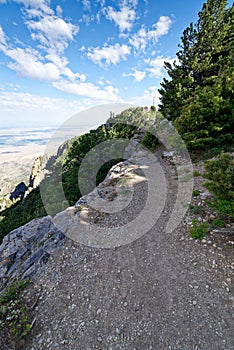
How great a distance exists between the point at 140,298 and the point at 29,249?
17.7 feet

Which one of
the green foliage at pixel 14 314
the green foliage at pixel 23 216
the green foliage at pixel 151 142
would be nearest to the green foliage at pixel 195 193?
the green foliage at pixel 14 314

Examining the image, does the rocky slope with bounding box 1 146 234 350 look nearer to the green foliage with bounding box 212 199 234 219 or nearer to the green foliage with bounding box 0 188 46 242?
the green foliage with bounding box 212 199 234 219

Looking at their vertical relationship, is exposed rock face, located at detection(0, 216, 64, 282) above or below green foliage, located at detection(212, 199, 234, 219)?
below

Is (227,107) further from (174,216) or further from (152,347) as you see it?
(152,347)

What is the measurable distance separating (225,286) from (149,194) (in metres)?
4.28

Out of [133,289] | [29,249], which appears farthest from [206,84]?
[29,249]

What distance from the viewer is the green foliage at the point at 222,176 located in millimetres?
3867

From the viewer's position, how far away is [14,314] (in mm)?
4297

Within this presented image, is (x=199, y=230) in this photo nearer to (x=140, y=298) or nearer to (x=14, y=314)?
(x=140, y=298)

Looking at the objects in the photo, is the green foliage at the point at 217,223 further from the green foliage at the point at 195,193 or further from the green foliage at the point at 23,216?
the green foliage at the point at 23,216

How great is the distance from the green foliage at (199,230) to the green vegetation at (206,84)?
5254 millimetres

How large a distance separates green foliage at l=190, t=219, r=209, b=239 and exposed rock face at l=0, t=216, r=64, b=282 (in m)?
4.62

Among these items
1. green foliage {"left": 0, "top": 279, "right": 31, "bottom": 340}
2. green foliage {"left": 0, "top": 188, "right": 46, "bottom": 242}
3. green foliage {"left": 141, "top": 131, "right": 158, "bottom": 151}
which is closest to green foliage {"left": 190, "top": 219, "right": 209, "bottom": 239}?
green foliage {"left": 0, "top": 279, "right": 31, "bottom": 340}

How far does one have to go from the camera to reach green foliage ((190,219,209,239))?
4875mm
